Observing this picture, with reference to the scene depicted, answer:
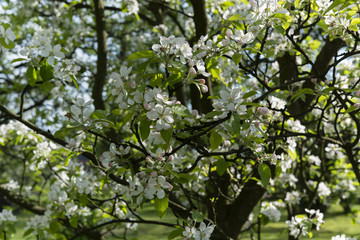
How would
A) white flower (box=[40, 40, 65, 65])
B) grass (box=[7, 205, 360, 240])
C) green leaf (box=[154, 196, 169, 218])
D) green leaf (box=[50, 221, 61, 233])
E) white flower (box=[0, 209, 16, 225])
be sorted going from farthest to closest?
grass (box=[7, 205, 360, 240])
white flower (box=[0, 209, 16, 225])
green leaf (box=[50, 221, 61, 233])
white flower (box=[40, 40, 65, 65])
green leaf (box=[154, 196, 169, 218])

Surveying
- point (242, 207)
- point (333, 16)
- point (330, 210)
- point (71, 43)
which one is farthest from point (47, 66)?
point (330, 210)

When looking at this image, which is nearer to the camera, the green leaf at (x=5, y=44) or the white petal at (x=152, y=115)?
the white petal at (x=152, y=115)

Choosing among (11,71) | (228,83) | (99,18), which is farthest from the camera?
(11,71)

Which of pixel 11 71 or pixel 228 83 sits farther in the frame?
pixel 11 71

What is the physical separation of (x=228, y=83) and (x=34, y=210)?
2447mm

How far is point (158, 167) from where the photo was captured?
1580 millimetres

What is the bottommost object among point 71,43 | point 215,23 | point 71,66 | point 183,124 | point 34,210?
point 183,124

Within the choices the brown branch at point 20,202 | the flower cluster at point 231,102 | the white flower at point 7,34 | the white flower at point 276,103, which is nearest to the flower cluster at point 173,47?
the flower cluster at point 231,102

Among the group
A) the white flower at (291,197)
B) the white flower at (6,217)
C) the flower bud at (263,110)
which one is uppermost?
the white flower at (291,197)

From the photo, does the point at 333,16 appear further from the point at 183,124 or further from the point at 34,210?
the point at 34,210

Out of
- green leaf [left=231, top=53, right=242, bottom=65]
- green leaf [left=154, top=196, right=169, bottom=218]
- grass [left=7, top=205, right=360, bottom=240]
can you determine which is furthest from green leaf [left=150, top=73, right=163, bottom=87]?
grass [left=7, top=205, right=360, bottom=240]

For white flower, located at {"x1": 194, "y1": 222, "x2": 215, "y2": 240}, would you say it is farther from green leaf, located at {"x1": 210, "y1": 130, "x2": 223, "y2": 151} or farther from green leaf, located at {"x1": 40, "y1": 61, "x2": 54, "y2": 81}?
green leaf, located at {"x1": 40, "y1": 61, "x2": 54, "y2": 81}

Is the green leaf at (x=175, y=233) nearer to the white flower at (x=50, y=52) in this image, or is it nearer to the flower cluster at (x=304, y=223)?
the white flower at (x=50, y=52)

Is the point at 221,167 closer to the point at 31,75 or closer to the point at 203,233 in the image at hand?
the point at 203,233
